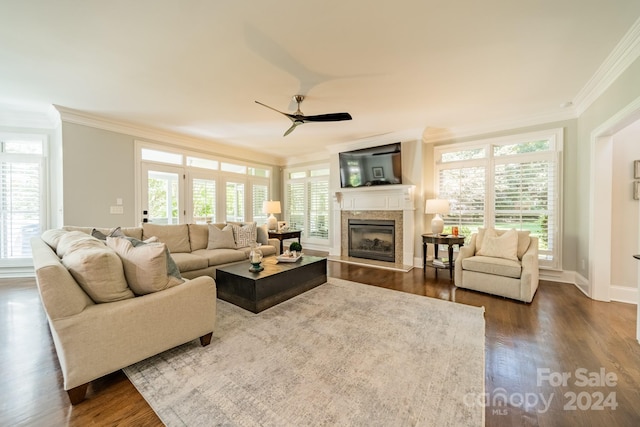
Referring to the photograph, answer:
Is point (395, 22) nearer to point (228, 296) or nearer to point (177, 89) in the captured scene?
point (177, 89)

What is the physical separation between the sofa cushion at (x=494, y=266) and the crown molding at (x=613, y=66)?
7.35 feet

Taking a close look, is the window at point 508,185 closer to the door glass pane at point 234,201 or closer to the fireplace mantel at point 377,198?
the fireplace mantel at point 377,198

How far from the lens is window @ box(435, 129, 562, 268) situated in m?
3.91

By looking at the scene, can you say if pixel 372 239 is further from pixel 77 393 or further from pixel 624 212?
pixel 77 393

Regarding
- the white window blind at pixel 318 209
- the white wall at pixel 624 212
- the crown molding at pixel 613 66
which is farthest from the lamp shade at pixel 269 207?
the white wall at pixel 624 212

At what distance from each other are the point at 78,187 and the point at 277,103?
137 inches

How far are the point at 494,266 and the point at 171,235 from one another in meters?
4.60

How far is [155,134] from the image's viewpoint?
15.7ft

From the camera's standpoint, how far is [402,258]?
5.04 meters

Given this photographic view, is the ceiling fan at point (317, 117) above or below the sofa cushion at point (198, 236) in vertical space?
above

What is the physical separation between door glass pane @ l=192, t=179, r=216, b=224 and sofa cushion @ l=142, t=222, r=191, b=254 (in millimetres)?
1515

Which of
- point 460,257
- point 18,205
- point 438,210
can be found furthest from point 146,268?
point 18,205

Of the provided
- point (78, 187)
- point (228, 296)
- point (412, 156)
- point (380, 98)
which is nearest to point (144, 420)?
point (228, 296)

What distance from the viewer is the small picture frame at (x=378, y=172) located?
5.16 metres
